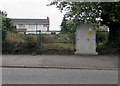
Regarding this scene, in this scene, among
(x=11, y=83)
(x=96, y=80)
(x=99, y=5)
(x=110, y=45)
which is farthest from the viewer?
(x=110, y=45)

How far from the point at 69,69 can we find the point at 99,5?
5076 millimetres

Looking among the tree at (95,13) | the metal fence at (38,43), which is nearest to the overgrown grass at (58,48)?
the metal fence at (38,43)

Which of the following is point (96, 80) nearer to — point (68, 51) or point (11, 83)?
point (11, 83)

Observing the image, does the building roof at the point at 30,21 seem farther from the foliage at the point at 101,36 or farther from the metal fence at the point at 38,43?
the foliage at the point at 101,36

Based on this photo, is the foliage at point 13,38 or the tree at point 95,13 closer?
the tree at point 95,13

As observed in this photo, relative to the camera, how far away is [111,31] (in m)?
12.8

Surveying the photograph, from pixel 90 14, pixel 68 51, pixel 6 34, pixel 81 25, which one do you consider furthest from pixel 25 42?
pixel 90 14

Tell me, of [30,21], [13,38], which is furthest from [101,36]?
[30,21]

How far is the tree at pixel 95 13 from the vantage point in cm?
1130

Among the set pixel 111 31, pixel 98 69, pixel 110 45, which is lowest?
pixel 98 69

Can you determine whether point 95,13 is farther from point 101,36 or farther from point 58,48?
point 58,48

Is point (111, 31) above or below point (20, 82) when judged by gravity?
above

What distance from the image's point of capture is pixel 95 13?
1184 centimetres

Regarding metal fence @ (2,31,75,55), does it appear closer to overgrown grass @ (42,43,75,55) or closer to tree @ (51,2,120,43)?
overgrown grass @ (42,43,75,55)
